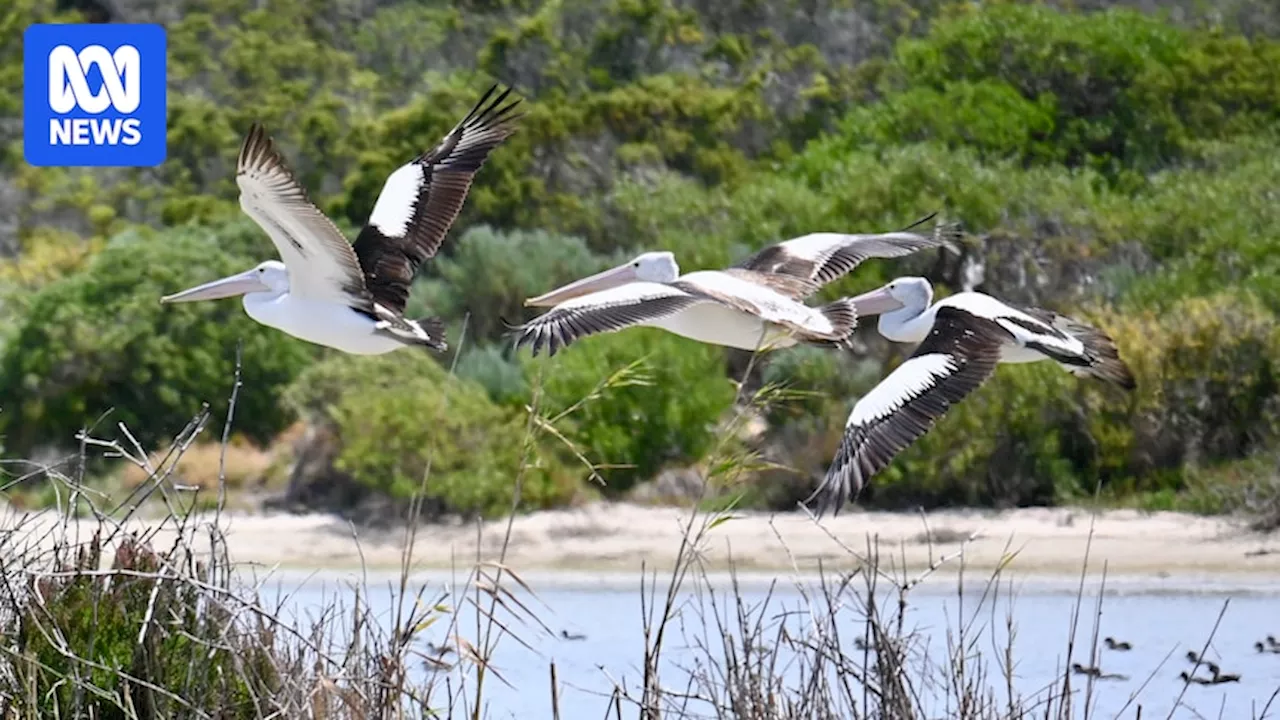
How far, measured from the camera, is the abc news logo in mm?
23719

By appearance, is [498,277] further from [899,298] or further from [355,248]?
[355,248]

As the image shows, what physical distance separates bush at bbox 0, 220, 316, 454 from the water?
2.23 metres

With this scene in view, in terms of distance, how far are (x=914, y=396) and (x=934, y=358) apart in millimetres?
349

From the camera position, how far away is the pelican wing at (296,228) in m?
7.19

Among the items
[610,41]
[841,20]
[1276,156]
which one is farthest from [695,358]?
[841,20]

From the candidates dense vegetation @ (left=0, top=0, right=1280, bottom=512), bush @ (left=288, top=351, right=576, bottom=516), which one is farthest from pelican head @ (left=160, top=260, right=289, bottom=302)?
bush @ (left=288, top=351, right=576, bottom=516)

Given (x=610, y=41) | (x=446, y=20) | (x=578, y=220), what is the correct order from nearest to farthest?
(x=578, y=220) < (x=610, y=41) < (x=446, y=20)

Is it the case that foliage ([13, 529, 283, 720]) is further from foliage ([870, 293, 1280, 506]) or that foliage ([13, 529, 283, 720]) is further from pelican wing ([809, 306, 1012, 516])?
foliage ([870, 293, 1280, 506])

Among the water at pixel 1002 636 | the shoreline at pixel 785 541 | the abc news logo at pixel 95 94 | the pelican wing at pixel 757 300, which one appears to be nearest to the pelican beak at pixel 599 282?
the pelican wing at pixel 757 300

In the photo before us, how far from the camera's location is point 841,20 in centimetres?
2791

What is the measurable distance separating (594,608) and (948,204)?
554 centimetres

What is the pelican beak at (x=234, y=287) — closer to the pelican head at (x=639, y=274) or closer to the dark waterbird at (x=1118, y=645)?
the pelican head at (x=639, y=274)

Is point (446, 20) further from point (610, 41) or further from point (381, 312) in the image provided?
point (381, 312)

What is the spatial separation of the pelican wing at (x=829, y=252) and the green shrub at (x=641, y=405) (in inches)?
276
